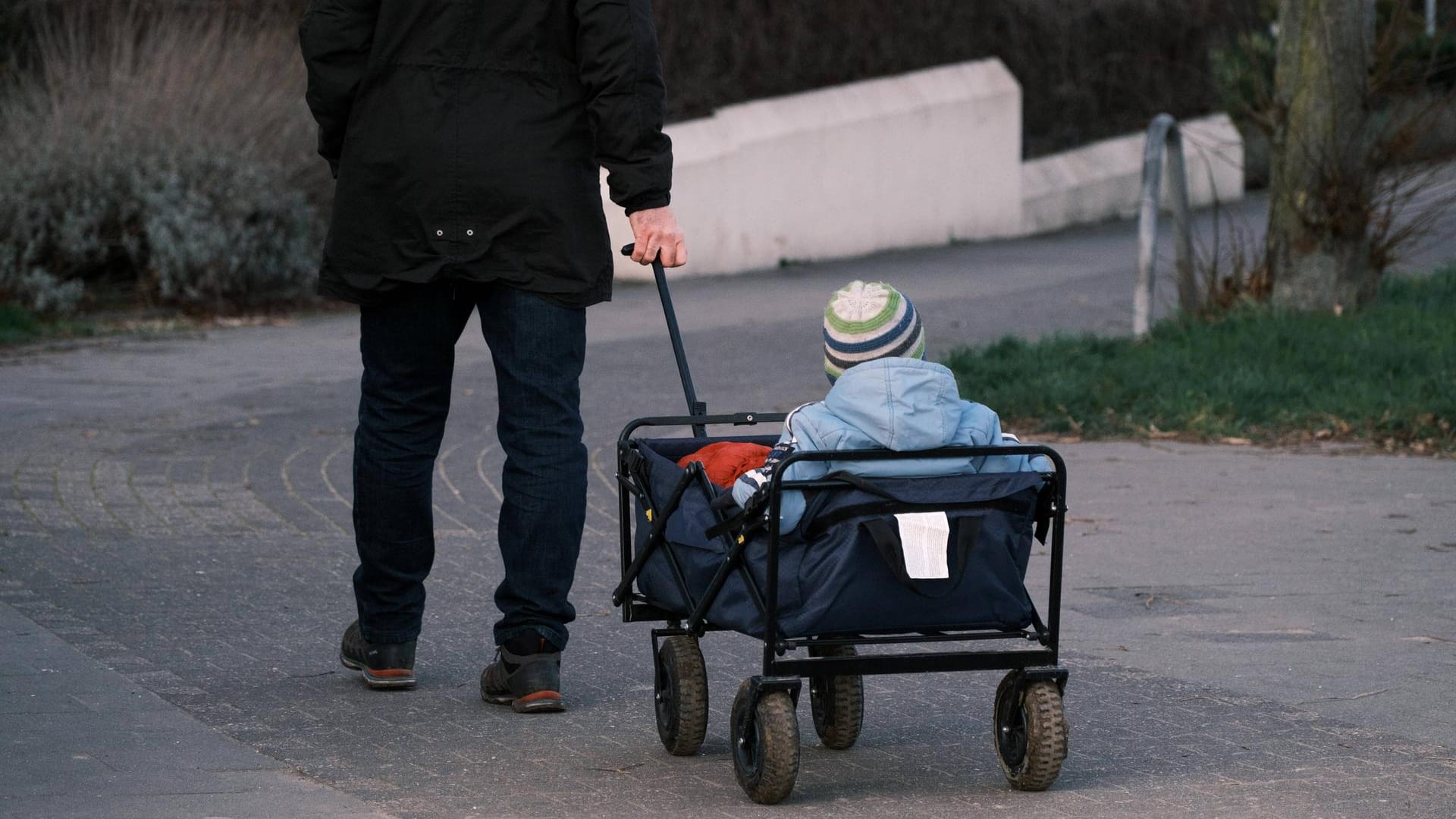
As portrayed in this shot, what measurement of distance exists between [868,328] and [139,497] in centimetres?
421

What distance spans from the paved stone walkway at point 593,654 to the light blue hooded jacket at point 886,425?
2.16ft

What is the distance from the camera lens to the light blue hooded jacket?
3.95 m

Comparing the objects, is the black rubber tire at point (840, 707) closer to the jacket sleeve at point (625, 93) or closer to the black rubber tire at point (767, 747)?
the black rubber tire at point (767, 747)

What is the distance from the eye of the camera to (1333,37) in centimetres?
1016

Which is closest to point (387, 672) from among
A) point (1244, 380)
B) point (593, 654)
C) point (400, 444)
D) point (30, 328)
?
point (400, 444)

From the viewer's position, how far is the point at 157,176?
13.7 metres

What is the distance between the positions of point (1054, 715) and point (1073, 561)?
2616 millimetres

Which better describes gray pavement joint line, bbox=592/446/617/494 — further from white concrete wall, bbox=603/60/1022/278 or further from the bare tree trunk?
white concrete wall, bbox=603/60/1022/278

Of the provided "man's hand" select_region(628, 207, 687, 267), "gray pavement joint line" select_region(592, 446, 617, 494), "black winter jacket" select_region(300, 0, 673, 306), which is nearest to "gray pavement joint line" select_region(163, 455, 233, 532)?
"gray pavement joint line" select_region(592, 446, 617, 494)

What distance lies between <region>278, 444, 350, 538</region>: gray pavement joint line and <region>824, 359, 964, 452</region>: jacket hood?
328 centimetres

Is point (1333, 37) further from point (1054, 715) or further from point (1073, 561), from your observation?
point (1054, 715)

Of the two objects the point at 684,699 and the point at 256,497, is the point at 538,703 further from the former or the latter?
the point at 256,497

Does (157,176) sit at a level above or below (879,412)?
above

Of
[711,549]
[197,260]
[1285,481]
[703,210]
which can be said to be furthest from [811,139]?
[711,549]
